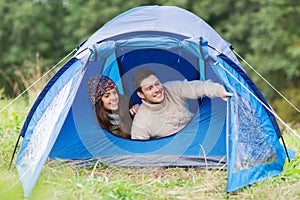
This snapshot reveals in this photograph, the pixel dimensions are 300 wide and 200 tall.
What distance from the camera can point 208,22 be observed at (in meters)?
12.4

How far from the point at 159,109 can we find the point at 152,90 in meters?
0.15

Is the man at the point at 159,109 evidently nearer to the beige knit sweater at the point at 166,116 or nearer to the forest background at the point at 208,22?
the beige knit sweater at the point at 166,116

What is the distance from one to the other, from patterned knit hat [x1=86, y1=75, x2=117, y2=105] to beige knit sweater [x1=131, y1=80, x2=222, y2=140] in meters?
0.29

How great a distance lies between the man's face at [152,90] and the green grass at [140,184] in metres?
0.55

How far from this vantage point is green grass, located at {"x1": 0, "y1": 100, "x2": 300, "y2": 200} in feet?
8.98

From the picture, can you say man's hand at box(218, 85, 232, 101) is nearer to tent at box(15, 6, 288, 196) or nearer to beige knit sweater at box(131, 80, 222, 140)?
tent at box(15, 6, 288, 196)

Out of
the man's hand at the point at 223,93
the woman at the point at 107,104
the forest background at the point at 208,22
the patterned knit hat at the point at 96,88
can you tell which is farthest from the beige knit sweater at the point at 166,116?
the forest background at the point at 208,22

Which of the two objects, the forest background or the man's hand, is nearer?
the man's hand

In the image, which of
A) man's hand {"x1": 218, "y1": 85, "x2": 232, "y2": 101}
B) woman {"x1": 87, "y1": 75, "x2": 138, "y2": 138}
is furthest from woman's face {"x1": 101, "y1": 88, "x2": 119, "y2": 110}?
man's hand {"x1": 218, "y1": 85, "x2": 232, "y2": 101}

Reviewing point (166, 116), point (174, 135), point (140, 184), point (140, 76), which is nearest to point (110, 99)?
point (140, 76)

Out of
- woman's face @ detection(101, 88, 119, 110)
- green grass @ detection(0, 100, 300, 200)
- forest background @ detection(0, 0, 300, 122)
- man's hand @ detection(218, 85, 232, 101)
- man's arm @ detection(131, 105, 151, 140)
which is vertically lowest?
green grass @ detection(0, 100, 300, 200)

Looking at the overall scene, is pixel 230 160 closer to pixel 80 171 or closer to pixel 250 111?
pixel 250 111

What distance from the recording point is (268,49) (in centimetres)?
1077

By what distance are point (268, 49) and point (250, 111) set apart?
7.91 metres
